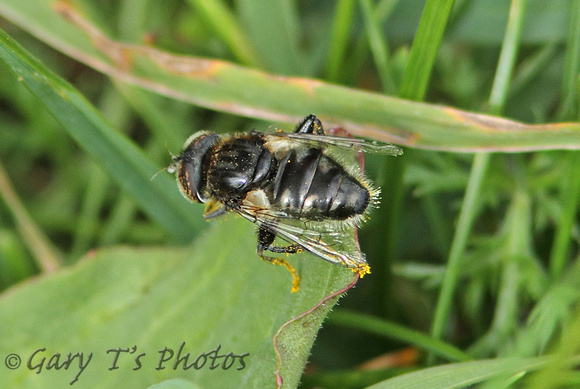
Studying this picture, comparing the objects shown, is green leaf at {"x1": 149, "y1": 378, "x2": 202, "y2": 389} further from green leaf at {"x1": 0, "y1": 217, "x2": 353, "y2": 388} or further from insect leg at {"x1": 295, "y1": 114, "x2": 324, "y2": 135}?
insect leg at {"x1": 295, "y1": 114, "x2": 324, "y2": 135}

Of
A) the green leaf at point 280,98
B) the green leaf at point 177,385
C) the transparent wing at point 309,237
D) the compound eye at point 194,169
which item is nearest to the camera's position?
the green leaf at point 177,385

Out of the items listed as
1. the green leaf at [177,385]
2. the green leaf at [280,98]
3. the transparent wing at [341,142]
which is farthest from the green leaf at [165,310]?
the green leaf at [280,98]

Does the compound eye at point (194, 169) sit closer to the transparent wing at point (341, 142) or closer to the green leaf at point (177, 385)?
the transparent wing at point (341, 142)

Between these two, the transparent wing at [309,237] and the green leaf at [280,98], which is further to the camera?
the green leaf at [280,98]

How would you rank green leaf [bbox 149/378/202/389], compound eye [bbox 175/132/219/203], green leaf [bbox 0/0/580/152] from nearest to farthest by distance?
green leaf [bbox 149/378/202/389] → green leaf [bbox 0/0/580/152] → compound eye [bbox 175/132/219/203]

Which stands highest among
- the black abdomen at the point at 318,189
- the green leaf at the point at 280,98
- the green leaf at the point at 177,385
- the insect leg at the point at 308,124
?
the green leaf at the point at 280,98

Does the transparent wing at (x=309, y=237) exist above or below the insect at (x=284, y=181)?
below

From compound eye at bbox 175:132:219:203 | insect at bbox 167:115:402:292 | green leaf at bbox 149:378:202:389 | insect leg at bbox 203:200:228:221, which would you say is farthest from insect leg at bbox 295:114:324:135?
green leaf at bbox 149:378:202:389

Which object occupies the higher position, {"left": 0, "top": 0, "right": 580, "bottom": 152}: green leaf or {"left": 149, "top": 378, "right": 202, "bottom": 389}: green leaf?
{"left": 0, "top": 0, "right": 580, "bottom": 152}: green leaf
